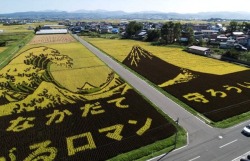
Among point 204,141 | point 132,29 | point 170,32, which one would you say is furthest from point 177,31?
point 204,141

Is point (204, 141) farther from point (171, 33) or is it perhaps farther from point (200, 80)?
point (171, 33)

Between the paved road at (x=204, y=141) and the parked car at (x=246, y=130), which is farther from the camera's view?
the parked car at (x=246, y=130)

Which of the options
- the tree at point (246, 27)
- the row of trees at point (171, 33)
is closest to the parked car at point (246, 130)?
the row of trees at point (171, 33)

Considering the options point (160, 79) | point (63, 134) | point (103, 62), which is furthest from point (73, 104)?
point (103, 62)

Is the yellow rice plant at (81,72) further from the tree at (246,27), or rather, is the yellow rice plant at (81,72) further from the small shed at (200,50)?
the tree at (246,27)

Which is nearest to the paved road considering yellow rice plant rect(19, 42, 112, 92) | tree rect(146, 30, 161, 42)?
yellow rice plant rect(19, 42, 112, 92)

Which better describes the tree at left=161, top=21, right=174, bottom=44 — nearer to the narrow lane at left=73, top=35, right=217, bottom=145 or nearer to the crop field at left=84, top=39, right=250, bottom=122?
the crop field at left=84, top=39, right=250, bottom=122
